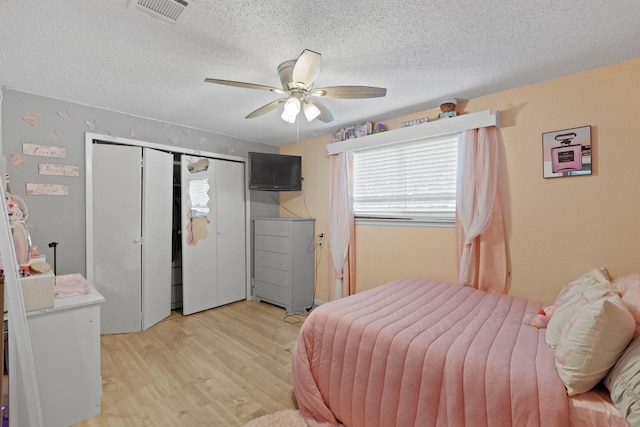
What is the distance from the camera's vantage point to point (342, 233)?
349cm

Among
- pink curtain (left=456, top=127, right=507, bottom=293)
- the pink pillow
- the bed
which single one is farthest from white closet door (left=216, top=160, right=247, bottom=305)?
the pink pillow

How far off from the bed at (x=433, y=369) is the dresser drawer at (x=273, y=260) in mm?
1674

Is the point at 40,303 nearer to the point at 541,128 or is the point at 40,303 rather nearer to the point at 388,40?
the point at 388,40

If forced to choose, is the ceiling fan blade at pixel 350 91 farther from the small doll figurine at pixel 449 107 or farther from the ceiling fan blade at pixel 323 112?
the small doll figurine at pixel 449 107

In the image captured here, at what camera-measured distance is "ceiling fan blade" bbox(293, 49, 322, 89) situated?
5.01ft

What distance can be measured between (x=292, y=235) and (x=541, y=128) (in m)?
2.73

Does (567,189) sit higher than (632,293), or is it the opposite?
(567,189)

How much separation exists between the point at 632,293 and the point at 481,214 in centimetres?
112

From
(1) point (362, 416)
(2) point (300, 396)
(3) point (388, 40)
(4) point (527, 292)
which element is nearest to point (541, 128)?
(4) point (527, 292)

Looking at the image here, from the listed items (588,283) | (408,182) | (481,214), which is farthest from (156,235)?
(588,283)

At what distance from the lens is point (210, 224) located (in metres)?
3.70

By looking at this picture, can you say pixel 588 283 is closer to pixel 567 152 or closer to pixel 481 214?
pixel 481 214

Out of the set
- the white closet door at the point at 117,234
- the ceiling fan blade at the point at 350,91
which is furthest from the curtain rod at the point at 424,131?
the white closet door at the point at 117,234

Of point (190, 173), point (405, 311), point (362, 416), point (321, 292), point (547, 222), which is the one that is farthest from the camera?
point (321, 292)
